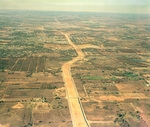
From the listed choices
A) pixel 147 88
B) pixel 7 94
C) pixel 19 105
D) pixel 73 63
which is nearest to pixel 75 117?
pixel 19 105

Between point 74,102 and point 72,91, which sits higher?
point 72,91

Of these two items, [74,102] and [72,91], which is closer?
[74,102]

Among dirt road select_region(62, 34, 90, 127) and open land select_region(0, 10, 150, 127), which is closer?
dirt road select_region(62, 34, 90, 127)

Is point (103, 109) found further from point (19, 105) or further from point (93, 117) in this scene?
point (19, 105)

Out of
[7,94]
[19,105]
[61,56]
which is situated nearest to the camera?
[19,105]

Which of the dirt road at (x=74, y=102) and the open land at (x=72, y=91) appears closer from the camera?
the dirt road at (x=74, y=102)

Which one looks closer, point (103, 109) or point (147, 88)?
point (103, 109)

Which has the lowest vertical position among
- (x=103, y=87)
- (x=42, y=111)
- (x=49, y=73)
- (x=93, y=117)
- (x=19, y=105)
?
(x=93, y=117)

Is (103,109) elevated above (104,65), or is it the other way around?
(104,65)

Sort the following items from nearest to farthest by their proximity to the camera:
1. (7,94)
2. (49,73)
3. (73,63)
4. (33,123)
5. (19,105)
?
(33,123), (19,105), (7,94), (49,73), (73,63)
